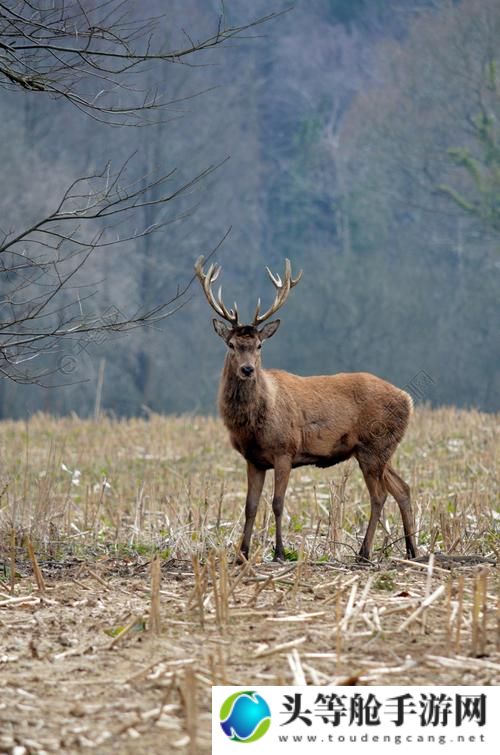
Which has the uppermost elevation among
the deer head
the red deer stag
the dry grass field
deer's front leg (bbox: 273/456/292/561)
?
the deer head

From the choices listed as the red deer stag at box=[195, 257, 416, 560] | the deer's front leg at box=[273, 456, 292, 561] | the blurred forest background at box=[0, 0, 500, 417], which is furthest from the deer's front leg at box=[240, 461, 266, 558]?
the blurred forest background at box=[0, 0, 500, 417]

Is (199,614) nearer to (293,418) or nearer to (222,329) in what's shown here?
(293,418)

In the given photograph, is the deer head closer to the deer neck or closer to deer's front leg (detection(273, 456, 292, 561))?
the deer neck

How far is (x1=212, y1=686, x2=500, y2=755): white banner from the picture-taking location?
487 centimetres

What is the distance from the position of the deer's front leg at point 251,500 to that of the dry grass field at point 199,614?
18 centimetres

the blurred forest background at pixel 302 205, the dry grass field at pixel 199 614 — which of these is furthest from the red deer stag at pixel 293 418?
the blurred forest background at pixel 302 205

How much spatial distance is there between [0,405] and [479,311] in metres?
16.3

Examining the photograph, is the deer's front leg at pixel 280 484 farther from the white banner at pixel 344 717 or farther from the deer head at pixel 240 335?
the white banner at pixel 344 717

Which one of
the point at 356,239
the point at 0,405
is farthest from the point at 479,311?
the point at 0,405

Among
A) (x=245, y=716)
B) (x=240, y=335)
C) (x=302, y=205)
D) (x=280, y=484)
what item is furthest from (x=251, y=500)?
(x=302, y=205)

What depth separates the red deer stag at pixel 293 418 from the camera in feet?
31.1

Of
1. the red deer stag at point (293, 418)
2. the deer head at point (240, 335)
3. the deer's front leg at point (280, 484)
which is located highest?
the deer head at point (240, 335)

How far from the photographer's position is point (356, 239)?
148 feet

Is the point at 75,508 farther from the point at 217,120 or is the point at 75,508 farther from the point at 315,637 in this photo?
the point at 217,120
